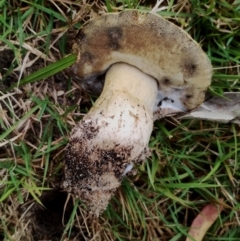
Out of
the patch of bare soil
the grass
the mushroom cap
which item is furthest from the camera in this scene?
the patch of bare soil

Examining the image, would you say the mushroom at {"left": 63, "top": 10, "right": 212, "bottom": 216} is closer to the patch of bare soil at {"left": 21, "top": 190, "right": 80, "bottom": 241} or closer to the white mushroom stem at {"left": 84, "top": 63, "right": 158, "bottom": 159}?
the white mushroom stem at {"left": 84, "top": 63, "right": 158, "bottom": 159}

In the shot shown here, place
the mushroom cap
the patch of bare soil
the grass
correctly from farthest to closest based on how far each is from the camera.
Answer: the patch of bare soil
the grass
the mushroom cap

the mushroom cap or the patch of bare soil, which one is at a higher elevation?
the mushroom cap

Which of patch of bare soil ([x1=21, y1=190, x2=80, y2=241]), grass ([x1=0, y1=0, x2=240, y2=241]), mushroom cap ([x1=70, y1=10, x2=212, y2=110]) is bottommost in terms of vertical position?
patch of bare soil ([x1=21, y1=190, x2=80, y2=241])

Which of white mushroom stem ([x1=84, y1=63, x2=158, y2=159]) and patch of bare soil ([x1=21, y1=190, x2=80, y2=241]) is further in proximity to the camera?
patch of bare soil ([x1=21, y1=190, x2=80, y2=241])

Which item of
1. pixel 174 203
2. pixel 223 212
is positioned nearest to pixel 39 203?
pixel 174 203

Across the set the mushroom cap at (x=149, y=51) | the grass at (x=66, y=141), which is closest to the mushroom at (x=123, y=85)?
the mushroom cap at (x=149, y=51)

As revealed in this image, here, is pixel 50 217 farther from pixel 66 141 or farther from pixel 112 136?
pixel 112 136

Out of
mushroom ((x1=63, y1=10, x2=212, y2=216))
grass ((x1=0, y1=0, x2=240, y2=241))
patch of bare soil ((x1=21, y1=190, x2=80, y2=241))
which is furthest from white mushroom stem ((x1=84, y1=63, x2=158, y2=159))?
patch of bare soil ((x1=21, y1=190, x2=80, y2=241))

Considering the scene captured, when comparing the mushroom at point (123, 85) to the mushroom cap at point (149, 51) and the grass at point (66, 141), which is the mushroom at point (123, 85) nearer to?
the mushroom cap at point (149, 51)
